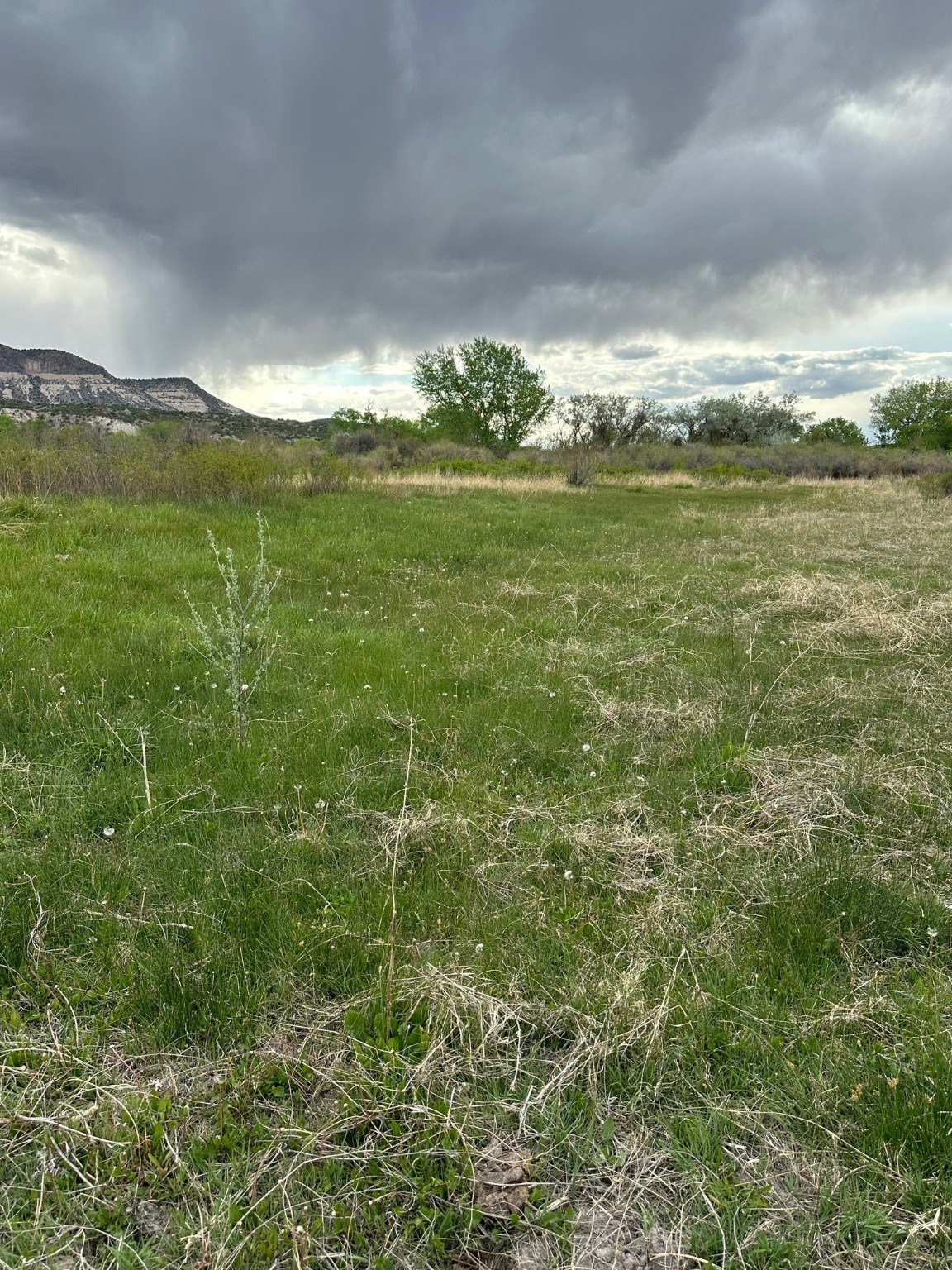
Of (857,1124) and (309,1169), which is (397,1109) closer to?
(309,1169)

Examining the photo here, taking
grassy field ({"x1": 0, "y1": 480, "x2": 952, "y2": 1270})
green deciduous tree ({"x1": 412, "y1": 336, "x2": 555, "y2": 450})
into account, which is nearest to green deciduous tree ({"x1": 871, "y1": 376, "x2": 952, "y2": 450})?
green deciduous tree ({"x1": 412, "y1": 336, "x2": 555, "y2": 450})

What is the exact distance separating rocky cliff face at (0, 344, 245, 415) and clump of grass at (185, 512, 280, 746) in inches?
3237

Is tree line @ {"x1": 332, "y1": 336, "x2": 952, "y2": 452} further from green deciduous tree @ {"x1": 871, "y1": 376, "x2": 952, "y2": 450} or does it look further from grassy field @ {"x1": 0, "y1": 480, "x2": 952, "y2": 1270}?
grassy field @ {"x1": 0, "y1": 480, "x2": 952, "y2": 1270}

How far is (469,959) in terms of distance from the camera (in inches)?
103

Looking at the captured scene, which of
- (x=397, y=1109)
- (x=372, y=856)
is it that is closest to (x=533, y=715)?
(x=372, y=856)

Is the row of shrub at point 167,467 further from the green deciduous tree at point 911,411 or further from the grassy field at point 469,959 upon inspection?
the green deciduous tree at point 911,411

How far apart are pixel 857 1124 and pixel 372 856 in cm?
216

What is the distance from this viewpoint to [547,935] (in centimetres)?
278

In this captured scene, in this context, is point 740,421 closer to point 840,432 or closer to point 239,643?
point 840,432

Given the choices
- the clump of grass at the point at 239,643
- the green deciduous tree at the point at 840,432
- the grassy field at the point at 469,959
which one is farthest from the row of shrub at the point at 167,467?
the green deciduous tree at the point at 840,432

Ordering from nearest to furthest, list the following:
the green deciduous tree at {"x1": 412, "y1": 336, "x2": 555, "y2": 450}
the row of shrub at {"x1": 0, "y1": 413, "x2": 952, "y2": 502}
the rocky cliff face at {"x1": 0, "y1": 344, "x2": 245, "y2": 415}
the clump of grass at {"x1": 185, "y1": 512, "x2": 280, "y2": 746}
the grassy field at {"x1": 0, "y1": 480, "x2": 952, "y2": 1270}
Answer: the grassy field at {"x1": 0, "y1": 480, "x2": 952, "y2": 1270}
the clump of grass at {"x1": 185, "y1": 512, "x2": 280, "y2": 746}
the row of shrub at {"x1": 0, "y1": 413, "x2": 952, "y2": 502}
the green deciduous tree at {"x1": 412, "y1": 336, "x2": 555, "y2": 450}
the rocky cliff face at {"x1": 0, "y1": 344, "x2": 245, "y2": 415}

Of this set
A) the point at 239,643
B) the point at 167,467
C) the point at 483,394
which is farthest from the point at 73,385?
the point at 239,643

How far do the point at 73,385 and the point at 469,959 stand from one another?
106 metres

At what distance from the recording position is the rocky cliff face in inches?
3238
